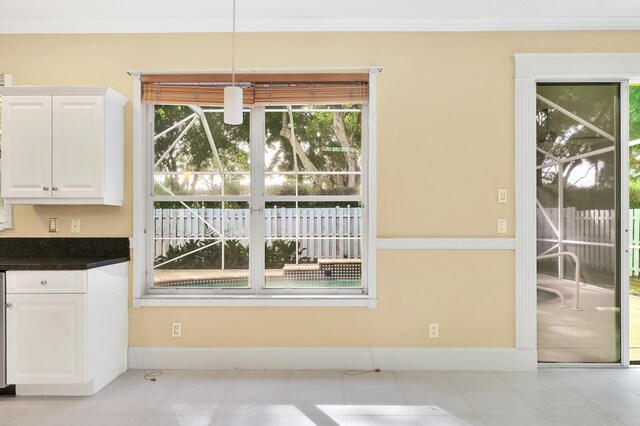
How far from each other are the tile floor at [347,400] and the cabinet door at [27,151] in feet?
4.77

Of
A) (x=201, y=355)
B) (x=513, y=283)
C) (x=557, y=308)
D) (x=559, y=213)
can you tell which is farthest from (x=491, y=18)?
(x=201, y=355)

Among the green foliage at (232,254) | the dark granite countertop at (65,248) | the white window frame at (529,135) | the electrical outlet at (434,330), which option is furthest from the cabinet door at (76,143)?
the white window frame at (529,135)

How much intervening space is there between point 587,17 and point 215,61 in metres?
2.93

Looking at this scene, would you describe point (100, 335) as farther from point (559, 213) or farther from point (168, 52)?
point (559, 213)

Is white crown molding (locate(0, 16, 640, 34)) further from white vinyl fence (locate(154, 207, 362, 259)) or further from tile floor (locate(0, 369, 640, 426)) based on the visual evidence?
tile floor (locate(0, 369, 640, 426))

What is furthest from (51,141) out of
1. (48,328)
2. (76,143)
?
(48,328)

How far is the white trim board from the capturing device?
11.5 ft

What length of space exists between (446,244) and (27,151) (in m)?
3.20

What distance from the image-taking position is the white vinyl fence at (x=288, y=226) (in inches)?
145

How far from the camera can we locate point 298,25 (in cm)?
353

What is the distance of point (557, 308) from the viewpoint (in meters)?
3.62

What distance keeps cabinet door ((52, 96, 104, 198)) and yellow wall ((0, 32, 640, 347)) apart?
0.37 meters

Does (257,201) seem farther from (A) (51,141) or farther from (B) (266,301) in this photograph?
(A) (51,141)

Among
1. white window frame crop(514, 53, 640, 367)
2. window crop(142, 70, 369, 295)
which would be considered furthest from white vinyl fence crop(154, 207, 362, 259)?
white window frame crop(514, 53, 640, 367)
